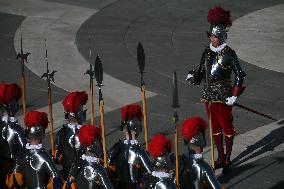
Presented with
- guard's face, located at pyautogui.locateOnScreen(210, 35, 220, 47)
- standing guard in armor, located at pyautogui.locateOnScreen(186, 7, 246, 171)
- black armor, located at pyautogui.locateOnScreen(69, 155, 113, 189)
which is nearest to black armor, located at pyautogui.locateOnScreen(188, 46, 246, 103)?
standing guard in armor, located at pyautogui.locateOnScreen(186, 7, 246, 171)

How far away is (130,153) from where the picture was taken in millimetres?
11164

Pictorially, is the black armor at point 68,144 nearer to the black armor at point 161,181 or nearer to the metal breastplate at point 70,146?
the metal breastplate at point 70,146

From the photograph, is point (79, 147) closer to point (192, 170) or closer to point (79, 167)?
point (79, 167)

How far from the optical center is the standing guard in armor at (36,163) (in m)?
10.9

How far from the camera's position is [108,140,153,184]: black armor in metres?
11.1

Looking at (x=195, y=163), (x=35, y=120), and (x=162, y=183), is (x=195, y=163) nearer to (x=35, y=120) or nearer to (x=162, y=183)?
(x=162, y=183)

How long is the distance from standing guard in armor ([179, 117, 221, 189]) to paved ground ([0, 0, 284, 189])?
2211 mm

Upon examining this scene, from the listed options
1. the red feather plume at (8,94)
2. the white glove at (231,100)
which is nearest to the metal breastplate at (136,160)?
the red feather plume at (8,94)

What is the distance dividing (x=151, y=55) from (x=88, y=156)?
27.1 feet

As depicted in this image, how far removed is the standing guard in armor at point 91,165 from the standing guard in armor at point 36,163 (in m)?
0.53

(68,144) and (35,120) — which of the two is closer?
(35,120)

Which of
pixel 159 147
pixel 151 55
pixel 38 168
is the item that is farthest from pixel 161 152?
pixel 151 55

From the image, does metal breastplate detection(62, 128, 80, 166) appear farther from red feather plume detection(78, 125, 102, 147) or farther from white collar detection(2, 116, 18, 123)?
red feather plume detection(78, 125, 102, 147)

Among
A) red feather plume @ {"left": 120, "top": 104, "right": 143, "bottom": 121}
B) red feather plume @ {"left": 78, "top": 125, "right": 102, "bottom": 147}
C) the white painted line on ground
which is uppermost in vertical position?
red feather plume @ {"left": 120, "top": 104, "right": 143, "bottom": 121}
